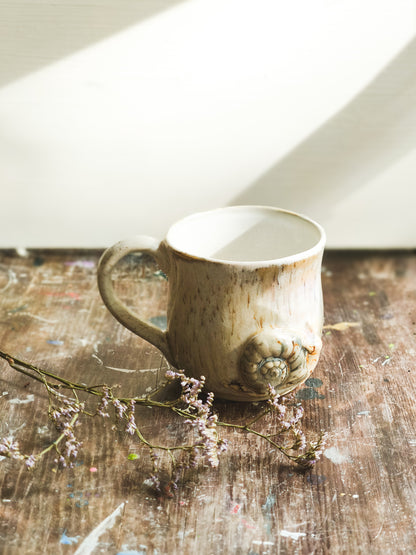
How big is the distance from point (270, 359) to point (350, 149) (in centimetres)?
58

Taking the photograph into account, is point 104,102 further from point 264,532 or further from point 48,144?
point 264,532

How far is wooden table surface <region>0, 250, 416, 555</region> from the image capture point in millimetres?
519

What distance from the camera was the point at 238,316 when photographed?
2.02 ft

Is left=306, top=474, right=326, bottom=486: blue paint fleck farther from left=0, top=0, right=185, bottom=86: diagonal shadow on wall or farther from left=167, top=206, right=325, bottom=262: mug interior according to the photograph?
left=0, top=0, right=185, bottom=86: diagonal shadow on wall

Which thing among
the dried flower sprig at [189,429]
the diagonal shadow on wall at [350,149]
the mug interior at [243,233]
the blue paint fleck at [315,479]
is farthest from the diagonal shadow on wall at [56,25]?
the blue paint fleck at [315,479]

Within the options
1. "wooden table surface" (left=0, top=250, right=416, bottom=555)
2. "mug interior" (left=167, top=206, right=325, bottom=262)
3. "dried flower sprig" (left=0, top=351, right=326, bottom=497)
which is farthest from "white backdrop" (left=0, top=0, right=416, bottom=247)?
"dried flower sprig" (left=0, top=351, right=326, bottom=497)

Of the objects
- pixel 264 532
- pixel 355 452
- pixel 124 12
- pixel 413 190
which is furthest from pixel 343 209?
pixel 264 532

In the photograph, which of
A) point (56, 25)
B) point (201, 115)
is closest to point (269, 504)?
point (201, 115)

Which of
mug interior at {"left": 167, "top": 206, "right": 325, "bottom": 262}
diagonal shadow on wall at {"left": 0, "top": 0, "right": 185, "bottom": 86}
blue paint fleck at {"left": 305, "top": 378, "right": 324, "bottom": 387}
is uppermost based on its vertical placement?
diagonal shadow on wall at {"left": 0, "top": 0, "right": 185, "bottom": 86}

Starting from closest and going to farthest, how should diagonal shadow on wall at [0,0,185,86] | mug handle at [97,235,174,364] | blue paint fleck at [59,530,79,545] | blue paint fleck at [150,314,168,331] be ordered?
blue paint fleck at [59,530,79,545]
mug handle at [97,235,174,364]
blue paint fleck at [150,314,168,331]
diagonal shadow on wall at [0,0,185,86]

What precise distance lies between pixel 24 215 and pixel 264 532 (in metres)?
0.78

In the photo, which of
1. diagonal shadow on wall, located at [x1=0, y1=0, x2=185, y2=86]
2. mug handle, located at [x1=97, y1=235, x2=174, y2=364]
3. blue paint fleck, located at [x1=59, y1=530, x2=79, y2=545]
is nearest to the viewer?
blue paint fleck, located at [x1=59, y1=530, x2=79, y2=545]

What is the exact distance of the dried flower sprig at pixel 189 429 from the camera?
0.57 m

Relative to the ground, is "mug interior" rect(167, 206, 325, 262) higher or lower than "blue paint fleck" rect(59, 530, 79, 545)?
higher
